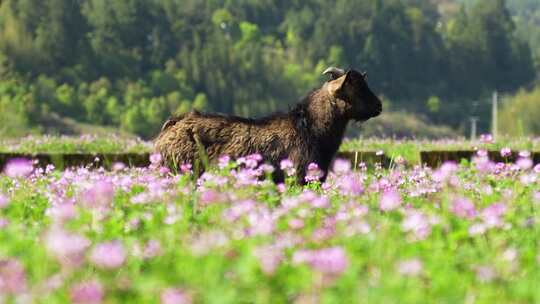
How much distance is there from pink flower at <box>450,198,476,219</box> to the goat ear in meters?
5.08

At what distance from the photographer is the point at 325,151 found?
11.5m

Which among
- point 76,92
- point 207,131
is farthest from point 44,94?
point 207,131

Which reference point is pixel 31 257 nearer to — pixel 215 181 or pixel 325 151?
pixel 215 181

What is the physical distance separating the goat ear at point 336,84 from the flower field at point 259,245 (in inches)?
134

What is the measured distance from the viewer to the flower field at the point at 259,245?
448 centimetres

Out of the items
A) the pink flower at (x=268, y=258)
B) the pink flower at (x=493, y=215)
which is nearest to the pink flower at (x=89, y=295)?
the pink flower at (x=268, y=258)

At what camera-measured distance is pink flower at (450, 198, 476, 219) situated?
6.16 meters

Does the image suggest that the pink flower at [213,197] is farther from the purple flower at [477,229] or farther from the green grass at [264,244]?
the purple flower at [477,229]

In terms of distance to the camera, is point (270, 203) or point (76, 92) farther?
point (76, 92)

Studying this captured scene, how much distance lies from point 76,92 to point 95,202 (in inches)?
6056

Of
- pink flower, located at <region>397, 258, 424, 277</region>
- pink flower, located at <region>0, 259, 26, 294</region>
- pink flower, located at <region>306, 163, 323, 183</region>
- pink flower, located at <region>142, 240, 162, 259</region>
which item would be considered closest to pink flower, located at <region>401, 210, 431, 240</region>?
pink flower, located at <region>397, 258, 424, 277</region>

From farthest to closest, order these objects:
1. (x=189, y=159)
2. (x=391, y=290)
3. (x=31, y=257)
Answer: (x=189, y=159) < (x=31, y=257) < (x=391, y=290)

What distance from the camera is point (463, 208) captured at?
6.20 meters

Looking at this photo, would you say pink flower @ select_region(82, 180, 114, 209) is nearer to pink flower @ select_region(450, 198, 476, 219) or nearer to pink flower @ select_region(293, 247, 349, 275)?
pink flower @ select_region(293, 247, 349, 275)
